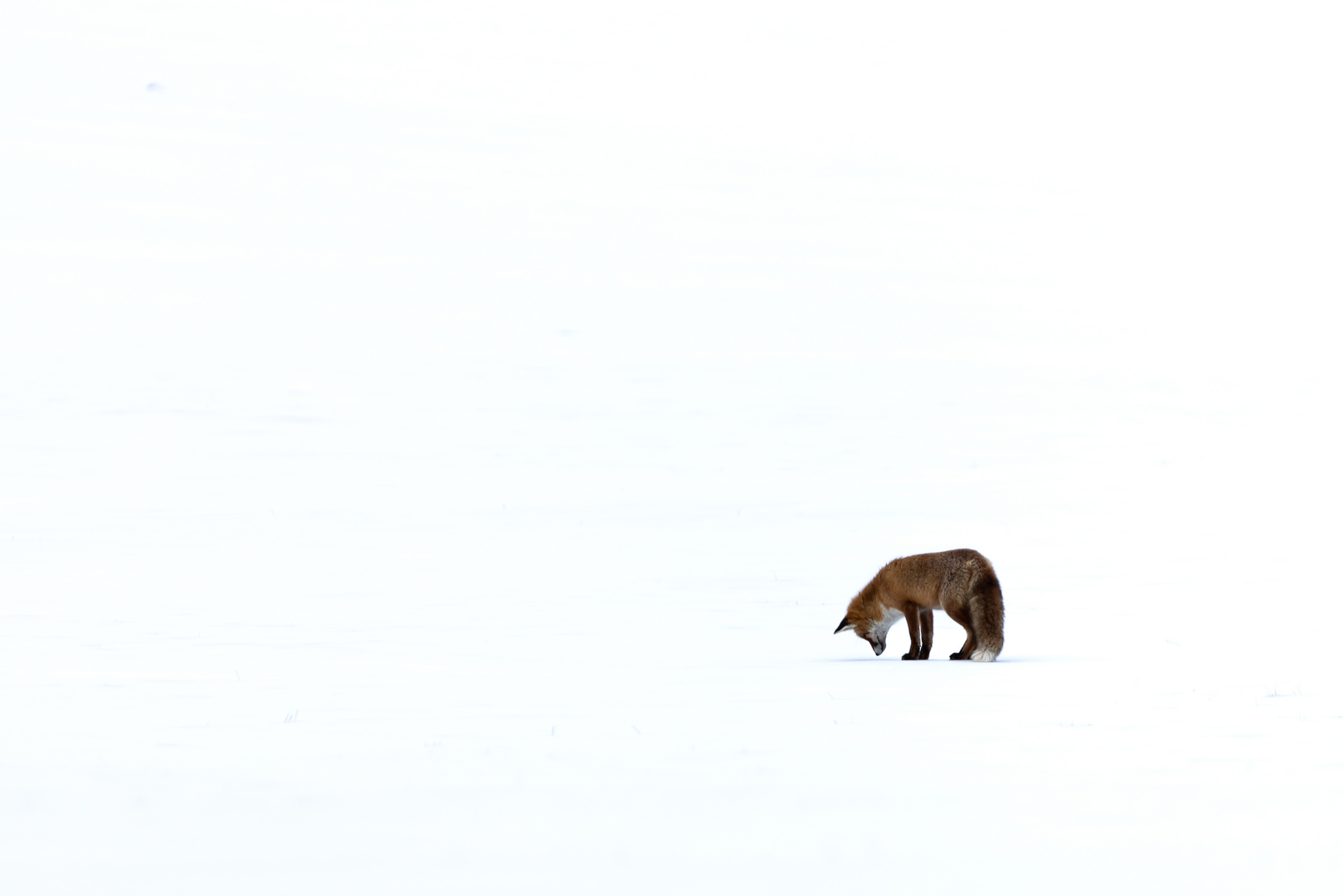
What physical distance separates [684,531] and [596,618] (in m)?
6.38

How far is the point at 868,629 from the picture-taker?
1050 cm

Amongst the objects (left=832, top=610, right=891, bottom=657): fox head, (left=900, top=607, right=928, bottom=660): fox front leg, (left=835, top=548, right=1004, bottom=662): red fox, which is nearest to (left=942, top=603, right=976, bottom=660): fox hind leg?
(left=835, top=548, right=1004, bottom=662): red fox

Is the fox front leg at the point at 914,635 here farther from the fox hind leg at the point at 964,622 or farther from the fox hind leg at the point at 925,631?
the fox hind leg at the point at 964,622

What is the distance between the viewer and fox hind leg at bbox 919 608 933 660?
1016 centimetres

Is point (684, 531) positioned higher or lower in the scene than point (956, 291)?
lower

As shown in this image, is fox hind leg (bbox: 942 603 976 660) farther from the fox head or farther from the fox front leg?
the fox head

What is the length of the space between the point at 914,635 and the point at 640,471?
13.3 m

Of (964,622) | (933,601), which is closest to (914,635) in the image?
(933,601)

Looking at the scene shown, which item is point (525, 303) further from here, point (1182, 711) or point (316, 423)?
point (1182, 711)

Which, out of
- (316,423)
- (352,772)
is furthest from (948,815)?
(316,423)

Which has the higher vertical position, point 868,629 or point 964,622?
point 964,622

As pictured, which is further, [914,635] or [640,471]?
[640,471]

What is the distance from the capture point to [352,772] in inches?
247

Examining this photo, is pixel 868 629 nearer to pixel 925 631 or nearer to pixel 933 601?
pixel 925 631
